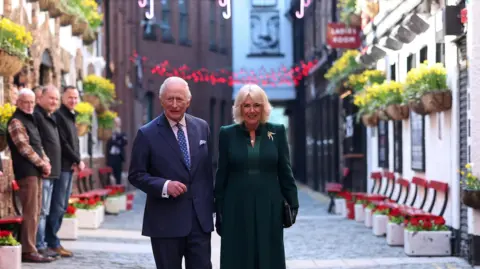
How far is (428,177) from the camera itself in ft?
52.8

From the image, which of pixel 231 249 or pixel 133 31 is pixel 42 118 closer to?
pixel 231 249

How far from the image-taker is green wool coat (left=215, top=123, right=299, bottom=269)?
7.62 metres

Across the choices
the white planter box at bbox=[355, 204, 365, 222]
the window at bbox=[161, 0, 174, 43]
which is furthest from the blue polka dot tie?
the window at bbox=[161, 0, 174, 43]

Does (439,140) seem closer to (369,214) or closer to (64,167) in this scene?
(369,214)

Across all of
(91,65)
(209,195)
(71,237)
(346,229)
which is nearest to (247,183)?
(209,195)

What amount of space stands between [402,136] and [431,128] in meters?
3.13

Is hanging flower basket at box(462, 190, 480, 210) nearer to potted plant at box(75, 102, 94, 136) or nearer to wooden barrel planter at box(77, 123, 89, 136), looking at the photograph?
potted plant at box(75, 102, 94, 136)

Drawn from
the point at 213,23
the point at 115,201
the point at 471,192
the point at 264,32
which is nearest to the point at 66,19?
the point at 115,201

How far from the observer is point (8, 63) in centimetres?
1221

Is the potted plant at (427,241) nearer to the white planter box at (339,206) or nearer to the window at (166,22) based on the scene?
the white planter box at (339,206)

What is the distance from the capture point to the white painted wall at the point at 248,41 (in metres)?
46.7

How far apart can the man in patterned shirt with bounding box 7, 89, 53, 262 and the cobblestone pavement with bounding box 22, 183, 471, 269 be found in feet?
1.64

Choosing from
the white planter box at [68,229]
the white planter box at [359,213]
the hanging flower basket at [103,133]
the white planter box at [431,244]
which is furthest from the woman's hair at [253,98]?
the hanging flower basket at [103,133]

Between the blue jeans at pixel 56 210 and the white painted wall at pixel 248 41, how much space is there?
32.9 meters
